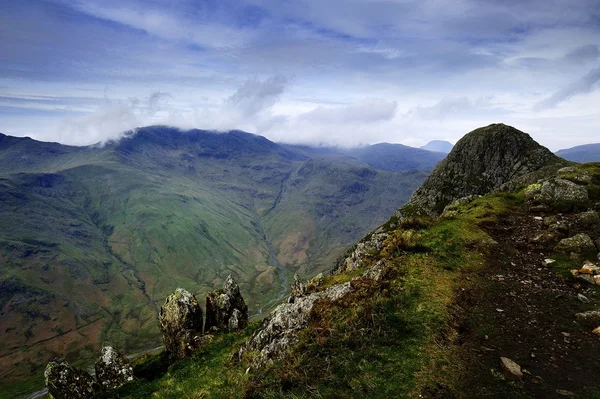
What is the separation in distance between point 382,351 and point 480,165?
473 feet

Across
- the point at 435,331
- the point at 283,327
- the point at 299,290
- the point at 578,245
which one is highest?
the point at 578,245

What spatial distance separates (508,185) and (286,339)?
7842cm

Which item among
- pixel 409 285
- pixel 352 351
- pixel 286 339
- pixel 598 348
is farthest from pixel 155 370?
pixel 598 348

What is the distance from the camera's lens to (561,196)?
38312 millimetres

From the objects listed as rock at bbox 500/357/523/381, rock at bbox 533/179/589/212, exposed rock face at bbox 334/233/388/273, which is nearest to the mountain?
rock at bbox 500/357/523/381

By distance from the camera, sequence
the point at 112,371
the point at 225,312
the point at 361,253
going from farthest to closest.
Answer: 1. the point at 361,253
2. the point at 225,312
3. the point at 112,371

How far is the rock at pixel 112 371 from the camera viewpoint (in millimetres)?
24594

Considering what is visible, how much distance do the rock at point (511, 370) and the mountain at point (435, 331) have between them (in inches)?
1.6

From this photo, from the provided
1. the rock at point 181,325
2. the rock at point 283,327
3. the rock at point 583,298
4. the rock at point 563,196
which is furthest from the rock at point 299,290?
the rock at point 563,196

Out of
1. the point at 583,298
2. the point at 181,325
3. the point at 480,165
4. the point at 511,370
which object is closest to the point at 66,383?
the point at 181,325

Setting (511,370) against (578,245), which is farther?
(578,245)

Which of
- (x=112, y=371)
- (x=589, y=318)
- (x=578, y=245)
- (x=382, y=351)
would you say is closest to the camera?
(x=382, y=351)

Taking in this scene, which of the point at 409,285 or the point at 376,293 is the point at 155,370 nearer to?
the point at 376,293

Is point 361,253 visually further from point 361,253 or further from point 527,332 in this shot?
point 527,332
